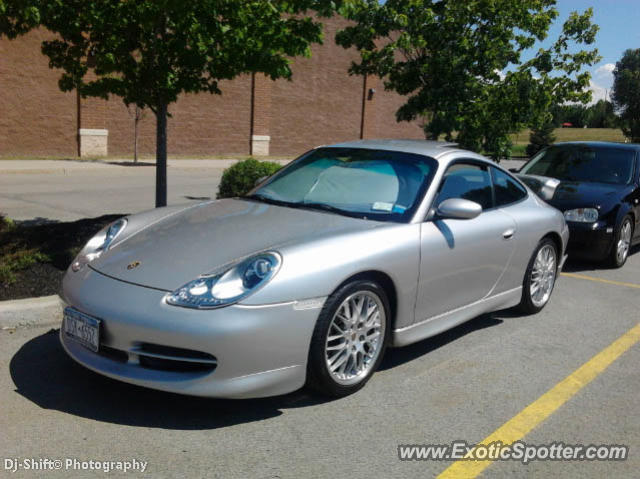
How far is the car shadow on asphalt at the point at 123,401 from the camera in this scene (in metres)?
3.57

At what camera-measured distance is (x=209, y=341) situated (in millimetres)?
3342

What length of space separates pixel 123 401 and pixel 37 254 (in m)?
2.92

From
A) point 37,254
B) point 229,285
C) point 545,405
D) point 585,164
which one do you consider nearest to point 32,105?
point 37,254

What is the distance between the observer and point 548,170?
9.09 m

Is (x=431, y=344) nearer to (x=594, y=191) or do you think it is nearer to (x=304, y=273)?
(x=304, y=273)

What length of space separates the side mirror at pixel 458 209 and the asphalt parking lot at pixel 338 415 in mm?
1045

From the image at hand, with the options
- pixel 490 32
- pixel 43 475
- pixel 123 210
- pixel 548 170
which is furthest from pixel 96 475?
pixel 490 32

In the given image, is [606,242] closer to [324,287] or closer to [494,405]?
[494,405]

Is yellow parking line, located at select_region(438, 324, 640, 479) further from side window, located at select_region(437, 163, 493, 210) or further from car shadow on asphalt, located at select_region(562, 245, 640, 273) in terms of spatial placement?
car shadow on asphalt, located at select_region(562, 245, 640, 273)

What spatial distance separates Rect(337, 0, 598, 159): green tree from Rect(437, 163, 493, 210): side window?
18.7 ft

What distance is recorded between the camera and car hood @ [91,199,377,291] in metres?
3.70

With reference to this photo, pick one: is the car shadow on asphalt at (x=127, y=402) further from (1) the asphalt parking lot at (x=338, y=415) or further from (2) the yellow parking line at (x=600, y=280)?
(2) the yellow parking line at (x=600, y=280)

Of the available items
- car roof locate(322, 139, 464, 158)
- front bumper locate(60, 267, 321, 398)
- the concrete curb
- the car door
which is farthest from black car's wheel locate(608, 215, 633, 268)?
the concrete curb

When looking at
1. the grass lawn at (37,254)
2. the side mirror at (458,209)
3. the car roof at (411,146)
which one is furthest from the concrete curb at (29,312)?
the side mirror at (458,209)
